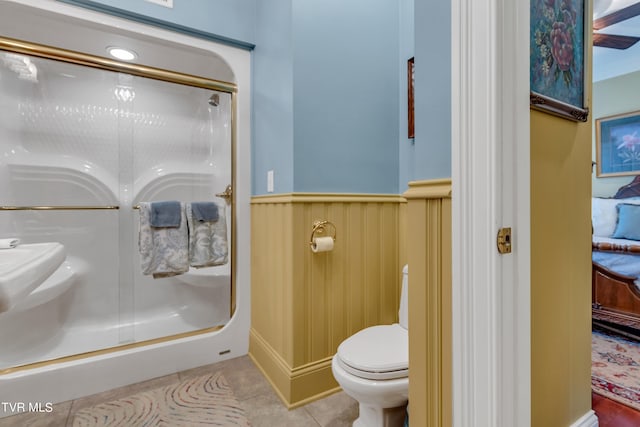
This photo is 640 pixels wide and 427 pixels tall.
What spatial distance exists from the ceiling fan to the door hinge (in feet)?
8.80

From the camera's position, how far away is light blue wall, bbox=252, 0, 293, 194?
160 centimetres

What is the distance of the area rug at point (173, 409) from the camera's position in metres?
1.41

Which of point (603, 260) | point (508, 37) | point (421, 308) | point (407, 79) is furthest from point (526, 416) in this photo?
point (603, 260)

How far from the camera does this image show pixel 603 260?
8.00 ft

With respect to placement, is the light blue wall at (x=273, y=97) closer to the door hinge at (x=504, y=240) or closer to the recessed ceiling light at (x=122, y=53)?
the recessed ceiling light at (x=122, y=53)

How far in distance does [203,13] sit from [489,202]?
1969 mm

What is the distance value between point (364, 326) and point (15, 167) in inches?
98.3

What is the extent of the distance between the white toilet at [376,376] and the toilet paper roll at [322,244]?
→ 0.45m

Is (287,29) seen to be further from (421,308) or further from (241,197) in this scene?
(421,308)

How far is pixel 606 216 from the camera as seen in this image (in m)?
3.17

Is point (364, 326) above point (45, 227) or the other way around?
the other way around

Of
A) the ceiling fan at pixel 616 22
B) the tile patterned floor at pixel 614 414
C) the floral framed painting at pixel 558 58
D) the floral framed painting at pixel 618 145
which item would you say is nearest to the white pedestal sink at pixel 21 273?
the floral framed painting at pixel 558 58

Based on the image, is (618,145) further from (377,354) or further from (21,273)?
(21,273)

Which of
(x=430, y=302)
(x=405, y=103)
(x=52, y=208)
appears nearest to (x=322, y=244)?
(x=430, y=302)
